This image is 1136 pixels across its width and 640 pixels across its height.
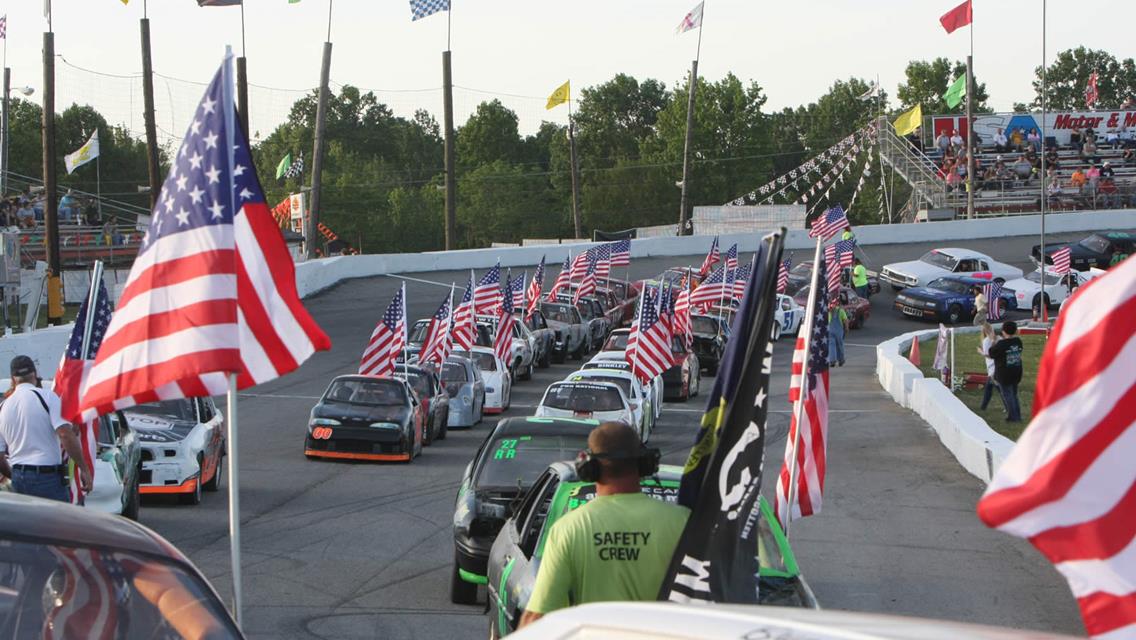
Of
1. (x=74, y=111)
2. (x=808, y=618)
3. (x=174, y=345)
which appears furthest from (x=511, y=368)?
(x=74, y=111)

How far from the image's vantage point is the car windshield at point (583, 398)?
73.6 feet

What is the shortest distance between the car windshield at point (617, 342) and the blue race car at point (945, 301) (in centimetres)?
1424

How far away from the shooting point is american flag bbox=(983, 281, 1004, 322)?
40.1 metres

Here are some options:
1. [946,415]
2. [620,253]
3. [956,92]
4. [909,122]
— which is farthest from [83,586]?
[956,92]

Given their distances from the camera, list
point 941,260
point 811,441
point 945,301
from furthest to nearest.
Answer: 1. point 941,260
2. point 945,301
3. point 811,441

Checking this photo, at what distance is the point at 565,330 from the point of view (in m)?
36.9

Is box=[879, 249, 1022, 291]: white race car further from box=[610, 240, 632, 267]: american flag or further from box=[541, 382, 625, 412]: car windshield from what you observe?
box=[541, 382, 625, 412]: car windshield

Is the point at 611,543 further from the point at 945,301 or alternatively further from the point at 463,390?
the point at 945,301

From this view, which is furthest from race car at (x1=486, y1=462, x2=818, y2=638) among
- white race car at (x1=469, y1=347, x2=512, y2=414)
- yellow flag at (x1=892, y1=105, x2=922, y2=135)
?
yellow flag at (x1=892, y1=105, x2=922, y2=135)

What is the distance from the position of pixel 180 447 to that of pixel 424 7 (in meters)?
35.3

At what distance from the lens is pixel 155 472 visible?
16.2 metres

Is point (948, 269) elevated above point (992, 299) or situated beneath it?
elevated above

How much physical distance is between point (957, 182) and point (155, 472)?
57.9 metres

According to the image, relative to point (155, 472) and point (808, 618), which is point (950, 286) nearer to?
point (155, 472)
